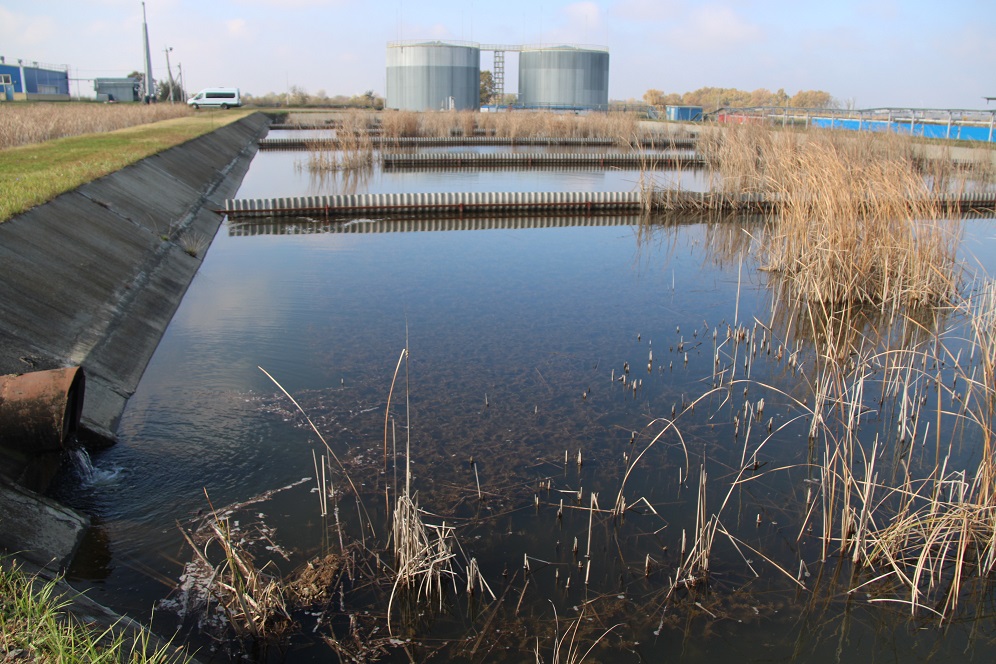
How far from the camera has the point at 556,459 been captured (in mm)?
6082

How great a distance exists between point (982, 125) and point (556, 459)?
2821cm

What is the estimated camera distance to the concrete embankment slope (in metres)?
6.65

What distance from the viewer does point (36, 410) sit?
516cm

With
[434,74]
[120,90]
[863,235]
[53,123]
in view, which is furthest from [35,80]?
[863,235]

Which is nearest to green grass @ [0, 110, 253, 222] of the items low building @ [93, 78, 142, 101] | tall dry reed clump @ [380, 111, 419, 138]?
tall dry reed clump @ [380, 111, 419, 138]

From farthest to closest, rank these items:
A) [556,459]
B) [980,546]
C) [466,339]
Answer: [466,339] → [556,459] → [980,546]

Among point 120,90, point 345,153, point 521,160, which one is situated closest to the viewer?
point 345,153

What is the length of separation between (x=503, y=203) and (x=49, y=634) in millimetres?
14268

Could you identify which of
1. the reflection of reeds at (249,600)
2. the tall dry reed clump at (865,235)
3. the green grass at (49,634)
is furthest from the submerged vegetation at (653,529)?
the tall dry reed clump at (865,235)

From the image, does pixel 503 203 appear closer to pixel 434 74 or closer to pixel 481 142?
pixel 481 142

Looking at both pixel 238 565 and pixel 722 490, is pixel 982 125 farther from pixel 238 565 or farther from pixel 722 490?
pixel 238 565

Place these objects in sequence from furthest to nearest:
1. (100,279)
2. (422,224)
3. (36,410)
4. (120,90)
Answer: (120,90), (422,224), (100,279), (36,410)

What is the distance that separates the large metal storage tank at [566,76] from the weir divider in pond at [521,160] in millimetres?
33339

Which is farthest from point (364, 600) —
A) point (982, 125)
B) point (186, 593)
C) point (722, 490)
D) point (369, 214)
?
point (982, 125)
